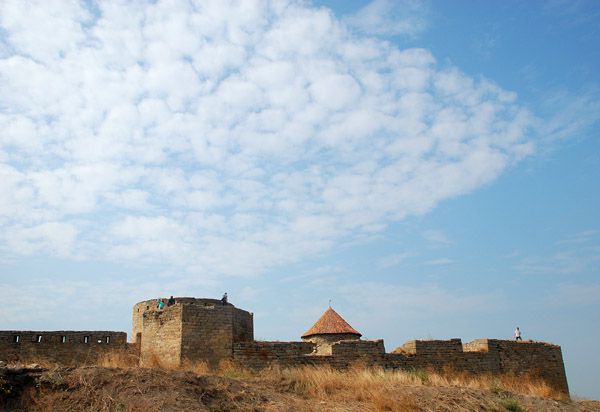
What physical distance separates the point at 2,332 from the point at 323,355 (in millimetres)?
10367

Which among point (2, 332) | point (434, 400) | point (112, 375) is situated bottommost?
point (434, 400)

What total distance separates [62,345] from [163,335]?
3908 millimetres

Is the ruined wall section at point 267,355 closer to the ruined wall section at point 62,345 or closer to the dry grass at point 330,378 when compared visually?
the dry grass at point 330,378

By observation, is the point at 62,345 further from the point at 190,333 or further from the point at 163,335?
the point at 190,333

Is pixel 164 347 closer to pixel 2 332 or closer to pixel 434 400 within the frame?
pixel 2 332

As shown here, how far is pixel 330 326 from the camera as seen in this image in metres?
24.7

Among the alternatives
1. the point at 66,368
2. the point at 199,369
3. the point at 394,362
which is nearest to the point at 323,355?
the point at 394,362

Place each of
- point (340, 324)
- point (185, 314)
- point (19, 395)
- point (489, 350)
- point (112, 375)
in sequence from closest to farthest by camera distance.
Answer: point (19, 395) → point (112, 375) → point (185, 314) → point (489, 350) → point (340, 324)

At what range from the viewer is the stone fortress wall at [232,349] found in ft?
53.6

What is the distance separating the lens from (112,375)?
1121 cm

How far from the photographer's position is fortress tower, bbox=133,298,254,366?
1612 cm

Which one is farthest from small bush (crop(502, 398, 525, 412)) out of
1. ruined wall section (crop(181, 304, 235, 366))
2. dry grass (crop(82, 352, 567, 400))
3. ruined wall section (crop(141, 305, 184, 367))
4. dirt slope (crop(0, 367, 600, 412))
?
ruined wall section (crop(141, 305, 184, 367))

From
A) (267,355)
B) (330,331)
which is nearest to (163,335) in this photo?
(267,355)

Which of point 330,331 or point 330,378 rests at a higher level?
point 330,331
